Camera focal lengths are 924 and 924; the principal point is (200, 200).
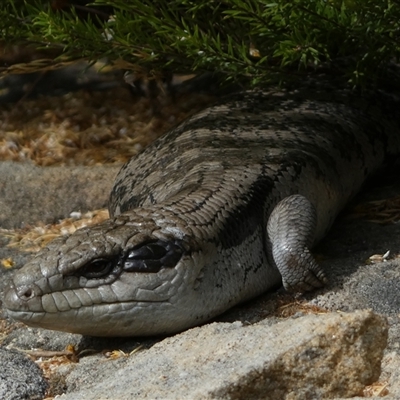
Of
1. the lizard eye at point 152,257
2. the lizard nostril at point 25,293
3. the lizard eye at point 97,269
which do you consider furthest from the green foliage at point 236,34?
the lizard nostril at point 25,293

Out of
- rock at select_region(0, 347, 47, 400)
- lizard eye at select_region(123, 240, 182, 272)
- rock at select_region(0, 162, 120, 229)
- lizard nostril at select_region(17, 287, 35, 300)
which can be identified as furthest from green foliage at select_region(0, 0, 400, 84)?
rock at select_region(0, 347, 47, 400)

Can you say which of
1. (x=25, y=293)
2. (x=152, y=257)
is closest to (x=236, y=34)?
(x=152, y=257)

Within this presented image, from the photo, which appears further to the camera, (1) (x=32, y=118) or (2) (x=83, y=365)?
(1) (x=32, y=118)

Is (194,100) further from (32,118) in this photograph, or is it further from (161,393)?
(161,393)

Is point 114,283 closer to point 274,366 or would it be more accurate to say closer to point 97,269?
point 97,269

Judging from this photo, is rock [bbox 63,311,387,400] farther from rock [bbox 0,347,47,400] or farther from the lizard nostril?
the lizard nostril

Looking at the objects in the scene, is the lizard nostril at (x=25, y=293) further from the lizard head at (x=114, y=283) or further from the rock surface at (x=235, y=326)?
the rock surface at (x=235, y=326)

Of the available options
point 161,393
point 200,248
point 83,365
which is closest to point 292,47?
point 200,248
